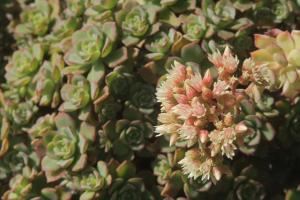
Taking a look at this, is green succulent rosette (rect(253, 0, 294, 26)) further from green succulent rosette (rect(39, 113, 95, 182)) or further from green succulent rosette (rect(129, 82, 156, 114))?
green succulent rosette (rect(39, 113, 95, 182))

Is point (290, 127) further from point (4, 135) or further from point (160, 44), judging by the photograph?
point (4, 135)

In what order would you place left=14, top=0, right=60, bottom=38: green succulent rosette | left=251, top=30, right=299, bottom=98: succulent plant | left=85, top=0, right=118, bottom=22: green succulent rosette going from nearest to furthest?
left=251, top=30, right=299, bottom=98: succulent plant < left=85, top=0, right=118, bottom=22: green succulent rosette < left=14, top=0, right=60, bottom=38: green succulent rosette

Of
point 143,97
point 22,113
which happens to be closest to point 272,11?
point 143,97

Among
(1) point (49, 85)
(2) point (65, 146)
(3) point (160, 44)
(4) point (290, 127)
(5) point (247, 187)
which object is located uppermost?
(3) point (160, 44)

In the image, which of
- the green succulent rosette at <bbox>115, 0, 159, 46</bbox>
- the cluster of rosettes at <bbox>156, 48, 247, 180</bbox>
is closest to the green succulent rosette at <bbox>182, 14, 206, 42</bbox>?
the green succulent rosette at <bbox>115, 0, 159, 46</bbox>

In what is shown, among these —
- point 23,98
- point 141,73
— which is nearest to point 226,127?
A: point 141,73

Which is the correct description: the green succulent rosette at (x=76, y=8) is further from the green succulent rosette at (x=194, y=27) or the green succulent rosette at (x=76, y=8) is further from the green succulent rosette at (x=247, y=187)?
the green succulent rosette at (x=247, y=187)

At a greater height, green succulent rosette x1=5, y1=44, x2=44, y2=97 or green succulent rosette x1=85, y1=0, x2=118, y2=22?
green succulent rosette x1=85, y1=0, x2=118, y2=22
